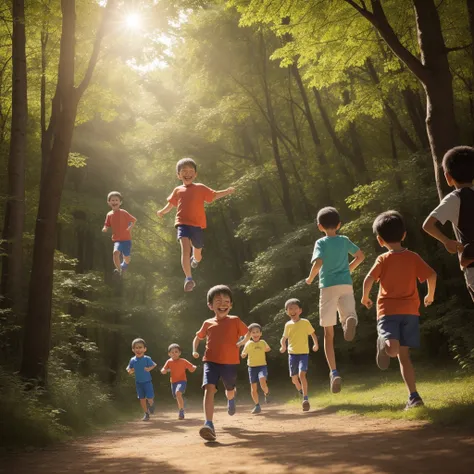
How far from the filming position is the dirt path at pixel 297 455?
4504 millimetres

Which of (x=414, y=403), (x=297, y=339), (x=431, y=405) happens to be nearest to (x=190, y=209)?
(x=297, y=339)

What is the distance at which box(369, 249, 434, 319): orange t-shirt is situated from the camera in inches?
277

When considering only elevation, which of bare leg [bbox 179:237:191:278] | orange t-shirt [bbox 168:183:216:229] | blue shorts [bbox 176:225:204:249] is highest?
orange t-shirt [bbox 168:183:216:229]

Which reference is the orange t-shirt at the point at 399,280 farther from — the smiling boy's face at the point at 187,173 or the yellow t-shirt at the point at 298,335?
the yellow t-shirt at the point at 298,335

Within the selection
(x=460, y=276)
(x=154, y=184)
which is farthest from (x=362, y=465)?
(x=154, y=184)

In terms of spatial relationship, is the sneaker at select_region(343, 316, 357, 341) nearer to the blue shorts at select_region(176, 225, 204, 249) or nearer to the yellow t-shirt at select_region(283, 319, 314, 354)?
the blue shorts at select_region(176, 225, 204, 249)

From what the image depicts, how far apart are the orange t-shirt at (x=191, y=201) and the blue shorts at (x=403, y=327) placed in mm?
3808

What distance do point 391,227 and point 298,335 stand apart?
18.3 ft

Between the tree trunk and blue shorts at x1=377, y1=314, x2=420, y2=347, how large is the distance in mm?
8213

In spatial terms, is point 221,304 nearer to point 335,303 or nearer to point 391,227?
point 335,303

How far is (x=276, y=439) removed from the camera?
6.71 metres

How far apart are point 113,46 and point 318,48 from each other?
6127 mm

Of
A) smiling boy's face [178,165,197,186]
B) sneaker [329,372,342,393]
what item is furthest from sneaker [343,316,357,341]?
smiling boy's face [178,165,197,186]

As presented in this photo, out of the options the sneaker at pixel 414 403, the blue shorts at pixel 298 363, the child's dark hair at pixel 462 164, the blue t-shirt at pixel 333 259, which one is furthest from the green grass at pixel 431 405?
the child's dark hair at pixel 462 164
